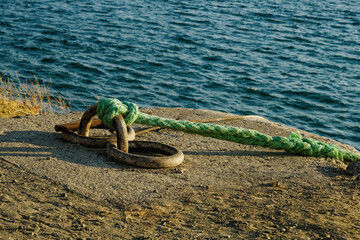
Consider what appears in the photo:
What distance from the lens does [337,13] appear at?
16203 mm

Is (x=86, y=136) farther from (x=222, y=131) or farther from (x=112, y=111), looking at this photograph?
(x=222, y=131)

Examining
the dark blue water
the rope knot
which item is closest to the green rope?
the rope knot

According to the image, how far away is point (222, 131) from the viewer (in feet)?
14.9

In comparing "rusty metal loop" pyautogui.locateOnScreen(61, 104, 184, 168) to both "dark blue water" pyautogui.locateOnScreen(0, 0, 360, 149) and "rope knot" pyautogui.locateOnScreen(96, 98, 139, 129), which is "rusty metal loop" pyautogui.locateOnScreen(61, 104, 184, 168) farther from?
"dark blue water" pyautogui.locateOnScreen(0, 0, 360, 149)

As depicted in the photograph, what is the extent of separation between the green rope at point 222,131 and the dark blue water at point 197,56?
363cm

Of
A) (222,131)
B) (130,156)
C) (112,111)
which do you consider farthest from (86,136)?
(222,131)

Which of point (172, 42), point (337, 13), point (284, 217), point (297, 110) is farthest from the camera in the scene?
point (337, 13)

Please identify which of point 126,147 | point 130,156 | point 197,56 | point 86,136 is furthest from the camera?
point 197,56

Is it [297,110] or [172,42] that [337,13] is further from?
[297,110]

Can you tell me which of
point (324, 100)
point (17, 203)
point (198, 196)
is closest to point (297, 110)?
point (324, 100)

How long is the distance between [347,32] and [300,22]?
146cm

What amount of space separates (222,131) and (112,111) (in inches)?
42.1

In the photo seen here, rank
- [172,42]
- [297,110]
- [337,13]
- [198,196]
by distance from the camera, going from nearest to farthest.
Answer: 1. [198,196]
2. [297,110]
3. [172,42]
4. [337,13]

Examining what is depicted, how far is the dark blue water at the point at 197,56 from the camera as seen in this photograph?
936 centimetres
